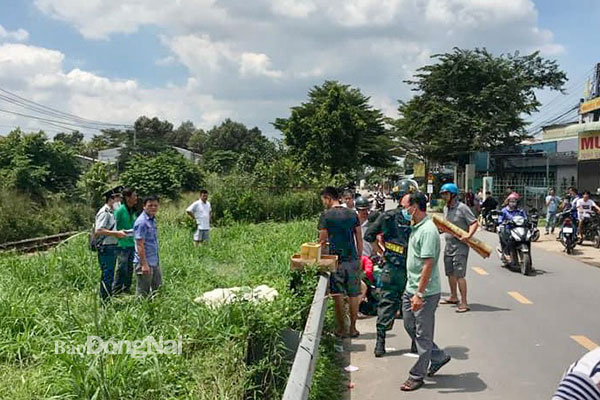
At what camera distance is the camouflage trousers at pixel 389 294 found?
19.1 feet

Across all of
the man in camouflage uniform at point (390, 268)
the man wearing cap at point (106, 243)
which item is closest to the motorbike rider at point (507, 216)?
the man in camouflage uniform at point (390, 268)

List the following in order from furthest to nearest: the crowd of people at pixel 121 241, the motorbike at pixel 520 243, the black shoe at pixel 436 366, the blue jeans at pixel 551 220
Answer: the blue jeans at pixel 551 220
the motorbike at pixel 520 243
the crowd of people at pixel 121 241
the black shoe at pixel 436 366

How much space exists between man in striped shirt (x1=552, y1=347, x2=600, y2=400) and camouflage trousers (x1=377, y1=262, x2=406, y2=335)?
3953mm

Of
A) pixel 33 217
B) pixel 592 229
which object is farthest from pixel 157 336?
pixel 33 217

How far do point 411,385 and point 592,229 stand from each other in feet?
41.3

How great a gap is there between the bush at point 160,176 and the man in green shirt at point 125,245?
18.7 meters

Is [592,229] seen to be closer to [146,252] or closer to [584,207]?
[584,207]

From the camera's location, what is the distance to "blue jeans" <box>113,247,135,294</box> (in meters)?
7.44

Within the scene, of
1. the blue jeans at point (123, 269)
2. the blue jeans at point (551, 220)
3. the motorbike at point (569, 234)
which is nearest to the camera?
the blue jeans at point (123, 269)

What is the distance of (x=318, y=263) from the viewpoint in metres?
5.91

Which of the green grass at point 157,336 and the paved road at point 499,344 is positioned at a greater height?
the green grass at point 157,336

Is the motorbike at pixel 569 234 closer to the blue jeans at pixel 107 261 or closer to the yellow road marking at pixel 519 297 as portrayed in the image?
the yellow road marking at pixel 519 297

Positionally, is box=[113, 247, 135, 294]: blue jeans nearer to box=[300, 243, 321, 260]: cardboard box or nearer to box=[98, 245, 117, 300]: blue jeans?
box=[98, 245, 117, 300]: blue jeans

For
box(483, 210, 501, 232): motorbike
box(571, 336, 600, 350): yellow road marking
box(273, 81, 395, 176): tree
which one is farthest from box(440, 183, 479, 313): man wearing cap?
box(273, 81, 395, 176): tree
